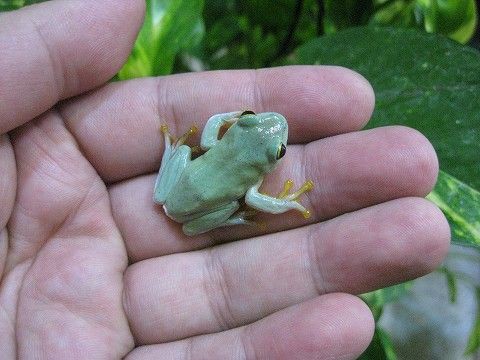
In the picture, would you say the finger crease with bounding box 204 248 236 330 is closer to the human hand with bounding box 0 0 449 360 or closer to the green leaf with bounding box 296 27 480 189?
the human hand with bounding box 0 0 449 360

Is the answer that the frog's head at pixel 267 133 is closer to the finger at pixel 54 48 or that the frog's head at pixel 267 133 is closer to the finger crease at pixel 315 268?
the finger crease at pixel 315 268

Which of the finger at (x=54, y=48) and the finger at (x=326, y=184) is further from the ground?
the finger at (x=54, y=48)

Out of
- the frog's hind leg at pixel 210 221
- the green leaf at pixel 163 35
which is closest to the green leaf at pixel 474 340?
the frog's hind leg at pixel 210 221

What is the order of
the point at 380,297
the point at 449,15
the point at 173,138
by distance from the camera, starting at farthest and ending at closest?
1. the point at 449,15
2. the point at 380,297
3. the point at 173,138

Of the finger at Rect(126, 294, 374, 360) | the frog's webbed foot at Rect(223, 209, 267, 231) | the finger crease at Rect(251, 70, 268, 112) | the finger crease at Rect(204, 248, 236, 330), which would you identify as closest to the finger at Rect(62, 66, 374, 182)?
the finger crease at Rect(251, 70, 268, 112)

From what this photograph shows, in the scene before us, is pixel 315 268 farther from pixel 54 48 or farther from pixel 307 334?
pixel 54 48

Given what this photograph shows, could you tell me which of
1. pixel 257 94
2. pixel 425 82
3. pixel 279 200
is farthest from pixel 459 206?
pixel 257 94
